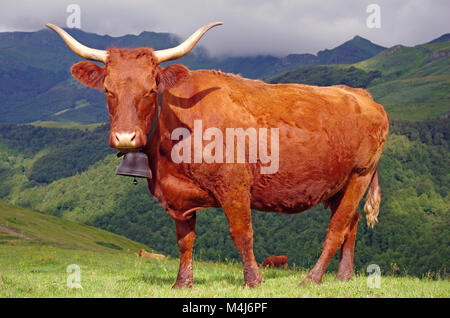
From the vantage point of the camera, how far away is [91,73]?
26.5ft

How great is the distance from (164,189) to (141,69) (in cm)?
213

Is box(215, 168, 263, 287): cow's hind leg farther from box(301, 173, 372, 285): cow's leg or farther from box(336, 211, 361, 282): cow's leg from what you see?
box(336, 211, 361, 282): cow's leg

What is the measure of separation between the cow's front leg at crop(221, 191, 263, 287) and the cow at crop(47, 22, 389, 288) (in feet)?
0.06

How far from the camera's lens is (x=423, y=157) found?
167000 millimetres

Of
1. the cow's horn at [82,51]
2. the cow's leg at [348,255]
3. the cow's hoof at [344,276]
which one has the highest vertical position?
the cow's horn at [82,51]

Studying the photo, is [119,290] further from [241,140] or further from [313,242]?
[313,242]

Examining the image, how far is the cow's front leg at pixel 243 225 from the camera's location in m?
8.26

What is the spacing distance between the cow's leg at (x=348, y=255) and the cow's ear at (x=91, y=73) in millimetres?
5877

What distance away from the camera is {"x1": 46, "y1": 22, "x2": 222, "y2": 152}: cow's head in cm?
738

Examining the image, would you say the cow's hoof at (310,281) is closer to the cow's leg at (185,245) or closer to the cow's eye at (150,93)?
the cow's leg at (185,245)

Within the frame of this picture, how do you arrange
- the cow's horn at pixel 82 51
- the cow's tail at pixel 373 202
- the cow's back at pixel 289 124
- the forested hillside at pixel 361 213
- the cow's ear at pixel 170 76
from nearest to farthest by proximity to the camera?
the cow's horn at pixel 82 51 → the cow's ear at pixel 170 76 → the cow's back at pixel 289 124 → the cow's tail at pixel 373 202 → the forested hillside at pixel 361 213

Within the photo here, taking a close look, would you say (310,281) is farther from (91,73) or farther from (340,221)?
(91,73)
